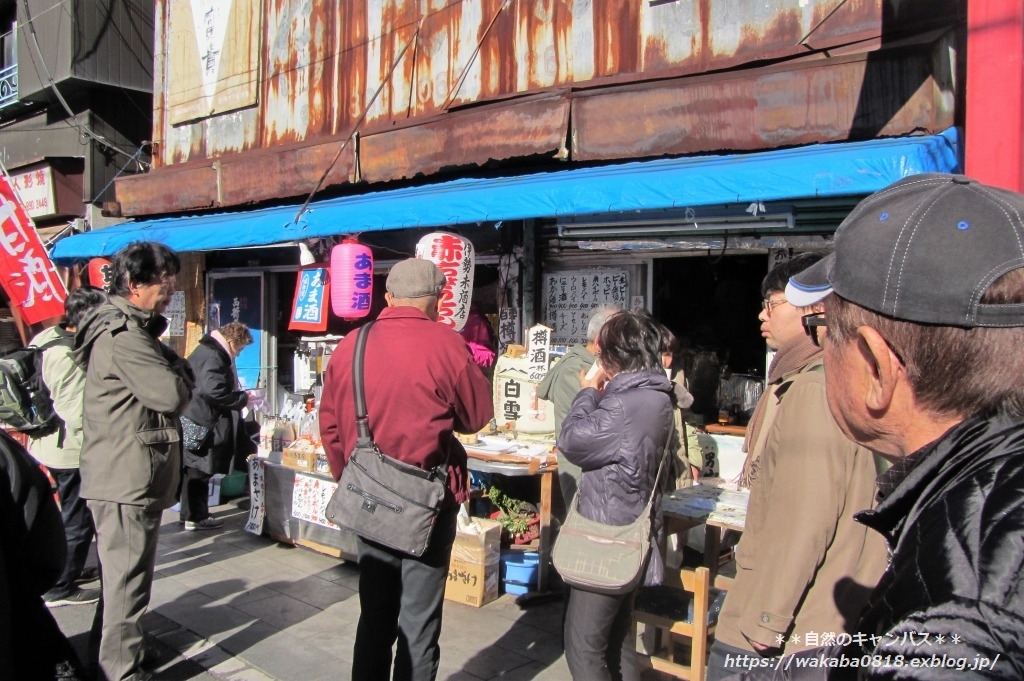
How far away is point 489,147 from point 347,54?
9.14ft

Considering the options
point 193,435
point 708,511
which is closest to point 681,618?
point 708,511

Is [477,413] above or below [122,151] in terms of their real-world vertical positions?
below

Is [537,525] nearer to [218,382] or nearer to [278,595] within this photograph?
[278,595]

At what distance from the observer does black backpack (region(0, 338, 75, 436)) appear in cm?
523

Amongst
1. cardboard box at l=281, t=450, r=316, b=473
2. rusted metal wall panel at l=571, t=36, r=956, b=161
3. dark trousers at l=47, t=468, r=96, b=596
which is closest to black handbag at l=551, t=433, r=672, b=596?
rusted metal wall panel at l=571, t=36, r=956, b=161

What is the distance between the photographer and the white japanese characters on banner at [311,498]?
6.06m

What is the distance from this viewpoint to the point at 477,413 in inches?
130

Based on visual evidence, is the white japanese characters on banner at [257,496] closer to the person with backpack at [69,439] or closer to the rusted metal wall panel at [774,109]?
the person with backpack at [69,439]

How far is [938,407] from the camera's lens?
3.53 ft

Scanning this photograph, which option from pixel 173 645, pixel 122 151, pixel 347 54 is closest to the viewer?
pixel 173 645

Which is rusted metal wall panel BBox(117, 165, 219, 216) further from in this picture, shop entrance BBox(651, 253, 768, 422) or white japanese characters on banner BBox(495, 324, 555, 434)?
shop entrance BBox(651, 253, 768, 422)

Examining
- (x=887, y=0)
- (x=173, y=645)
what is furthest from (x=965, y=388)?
(x=887, y=0)

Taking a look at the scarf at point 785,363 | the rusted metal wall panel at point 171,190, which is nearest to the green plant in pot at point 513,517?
the scarf at point 785,363

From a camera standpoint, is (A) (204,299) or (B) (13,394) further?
(A) (204,299)
